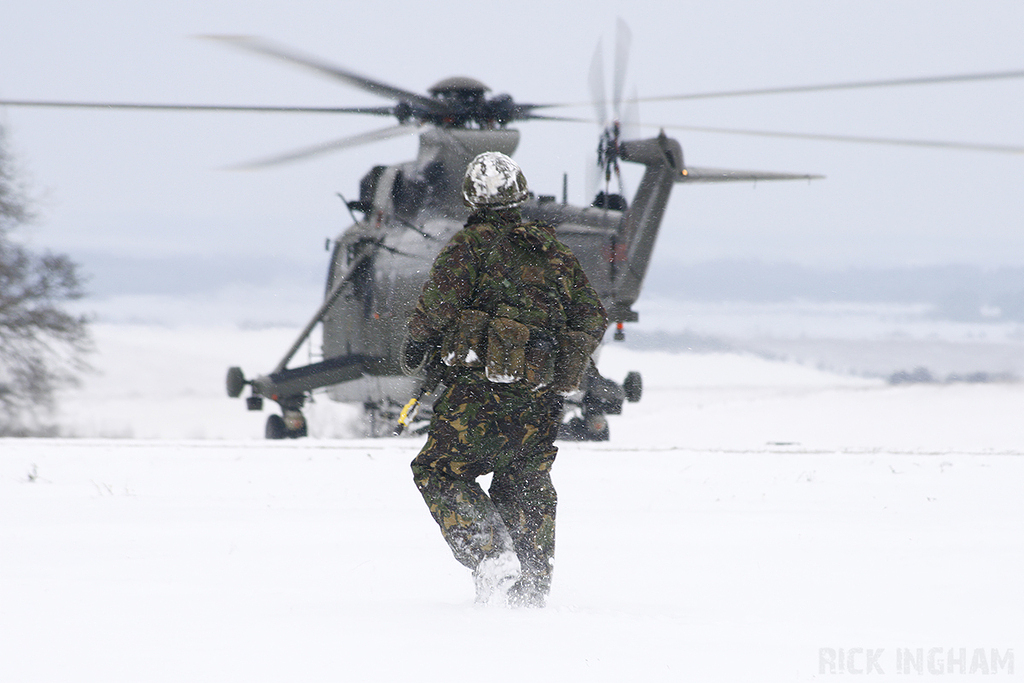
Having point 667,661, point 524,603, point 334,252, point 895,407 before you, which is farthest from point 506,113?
point 895,407

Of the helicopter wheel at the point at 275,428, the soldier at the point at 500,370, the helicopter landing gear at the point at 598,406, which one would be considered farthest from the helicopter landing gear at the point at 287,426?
the soldier at the point at 500,370

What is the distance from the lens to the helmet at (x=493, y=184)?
374cm

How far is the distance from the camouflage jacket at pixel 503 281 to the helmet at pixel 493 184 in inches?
1.8

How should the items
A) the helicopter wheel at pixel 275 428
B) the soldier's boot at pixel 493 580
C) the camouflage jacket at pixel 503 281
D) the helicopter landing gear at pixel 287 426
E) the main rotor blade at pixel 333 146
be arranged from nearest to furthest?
the soldier's boot at pixel 493 580 < the camouflage jacket at pixel 503 281 < the main rotor blade at pixel 333 146 < the helicopter landing gear at pixel 287 426 < the helicopter wheel at pixel 275 428

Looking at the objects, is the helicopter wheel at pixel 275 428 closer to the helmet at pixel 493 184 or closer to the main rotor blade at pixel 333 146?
the main rotor blade at pixel 333 146

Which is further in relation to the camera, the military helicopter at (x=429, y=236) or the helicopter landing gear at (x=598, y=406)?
the helicopter landing gear at (x=598, y=406)

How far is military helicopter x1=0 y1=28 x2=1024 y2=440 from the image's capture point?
11422 millimetres

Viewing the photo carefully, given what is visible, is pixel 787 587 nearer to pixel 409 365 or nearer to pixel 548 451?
pixel 548 451

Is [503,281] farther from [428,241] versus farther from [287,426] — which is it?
[287,426]

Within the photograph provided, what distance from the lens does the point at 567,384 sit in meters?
3.76

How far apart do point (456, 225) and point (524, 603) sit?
8.85m

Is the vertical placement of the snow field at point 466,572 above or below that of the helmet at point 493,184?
below

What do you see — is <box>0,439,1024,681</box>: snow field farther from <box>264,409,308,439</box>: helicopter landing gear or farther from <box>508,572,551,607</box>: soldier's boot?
<box>264,409,308,439</box>: helicopter landing gear

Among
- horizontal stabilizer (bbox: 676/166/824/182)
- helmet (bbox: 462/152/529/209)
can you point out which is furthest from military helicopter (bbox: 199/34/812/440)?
helmet (bbox: 462/152/529/209)
